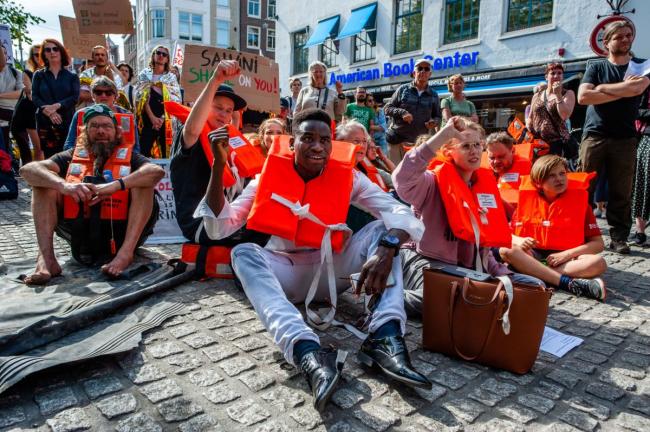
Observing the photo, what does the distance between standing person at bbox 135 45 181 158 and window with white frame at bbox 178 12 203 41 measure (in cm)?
3465

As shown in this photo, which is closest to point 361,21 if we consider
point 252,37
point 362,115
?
point 362,115

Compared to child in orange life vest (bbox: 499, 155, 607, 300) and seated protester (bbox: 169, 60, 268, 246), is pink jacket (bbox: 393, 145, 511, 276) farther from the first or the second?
seated protester (bbox: 169, 60, 268, 246)

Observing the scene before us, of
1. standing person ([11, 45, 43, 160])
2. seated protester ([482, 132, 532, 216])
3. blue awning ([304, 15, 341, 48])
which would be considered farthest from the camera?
blue awning ([304, 15, 341, 48])

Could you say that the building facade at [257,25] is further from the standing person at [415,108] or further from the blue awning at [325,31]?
the standing person at [415,108]

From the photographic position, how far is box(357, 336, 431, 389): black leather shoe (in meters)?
1.97

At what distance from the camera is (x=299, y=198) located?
8.91 feet

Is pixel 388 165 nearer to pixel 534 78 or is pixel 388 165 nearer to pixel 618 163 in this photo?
pixel 618 163

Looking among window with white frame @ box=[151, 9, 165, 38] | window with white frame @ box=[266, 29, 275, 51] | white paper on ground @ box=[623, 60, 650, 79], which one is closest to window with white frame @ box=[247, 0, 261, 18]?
window with white frame @ box=[266, 29, 275, 51]

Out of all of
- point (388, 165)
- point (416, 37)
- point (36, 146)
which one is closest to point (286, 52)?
point (416, 37)

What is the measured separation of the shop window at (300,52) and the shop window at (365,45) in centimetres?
331

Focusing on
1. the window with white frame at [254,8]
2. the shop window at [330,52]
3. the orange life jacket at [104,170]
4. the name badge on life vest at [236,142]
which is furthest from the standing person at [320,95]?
the window with white frame at [254,8]

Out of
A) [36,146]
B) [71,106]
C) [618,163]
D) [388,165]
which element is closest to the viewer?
[618,163]

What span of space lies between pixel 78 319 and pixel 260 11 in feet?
132

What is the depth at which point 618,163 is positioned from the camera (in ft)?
15.6
